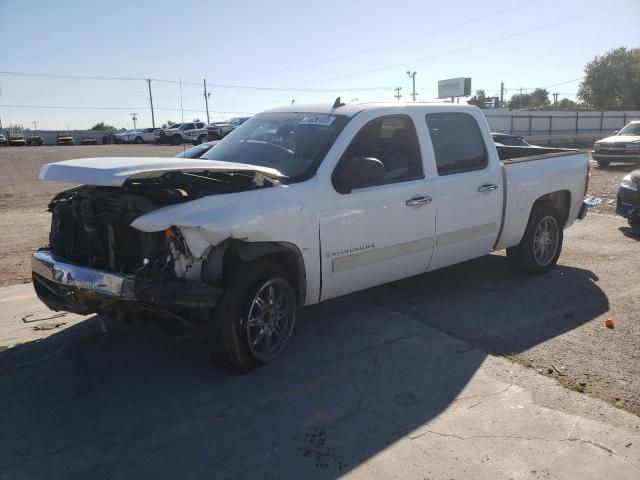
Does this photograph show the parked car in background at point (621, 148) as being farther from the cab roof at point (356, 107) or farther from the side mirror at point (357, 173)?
the side mirror at point (357, 173)

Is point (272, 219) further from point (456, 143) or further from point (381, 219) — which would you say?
point (456, 143)

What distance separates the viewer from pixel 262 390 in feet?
12.8

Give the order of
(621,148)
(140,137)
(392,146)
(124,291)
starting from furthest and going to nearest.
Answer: (140,137)
(621,148)
(392,146)
(124,291)

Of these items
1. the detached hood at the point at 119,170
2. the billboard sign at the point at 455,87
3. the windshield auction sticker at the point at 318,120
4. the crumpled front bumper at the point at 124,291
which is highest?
the billboard sign at the point at 455,87

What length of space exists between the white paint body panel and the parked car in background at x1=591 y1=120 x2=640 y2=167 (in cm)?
1607

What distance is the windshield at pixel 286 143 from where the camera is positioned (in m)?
4.55

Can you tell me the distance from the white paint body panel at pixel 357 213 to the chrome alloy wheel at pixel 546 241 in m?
0.40

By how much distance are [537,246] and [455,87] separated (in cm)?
6013

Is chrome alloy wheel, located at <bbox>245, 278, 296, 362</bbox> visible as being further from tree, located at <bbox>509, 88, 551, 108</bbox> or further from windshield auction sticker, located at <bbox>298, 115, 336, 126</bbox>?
tree, located at <bbox>509, 88, 551, 108</bbox>

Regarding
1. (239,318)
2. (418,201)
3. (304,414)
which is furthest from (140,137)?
(304,414)

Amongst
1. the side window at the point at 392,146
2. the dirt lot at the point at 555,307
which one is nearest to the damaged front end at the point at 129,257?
the side window at the point at 392,146

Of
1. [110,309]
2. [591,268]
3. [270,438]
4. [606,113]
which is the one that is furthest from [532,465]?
[606,113]

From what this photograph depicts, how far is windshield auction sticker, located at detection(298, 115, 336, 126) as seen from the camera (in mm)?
4812

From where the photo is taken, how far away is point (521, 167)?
6.20 m
